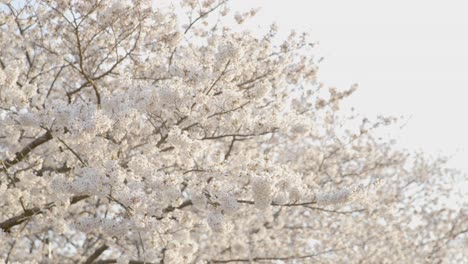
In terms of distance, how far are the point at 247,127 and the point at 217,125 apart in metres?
0.42

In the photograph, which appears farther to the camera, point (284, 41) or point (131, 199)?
point (284, 41)

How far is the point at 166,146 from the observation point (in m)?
6.86

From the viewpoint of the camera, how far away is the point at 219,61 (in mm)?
5473

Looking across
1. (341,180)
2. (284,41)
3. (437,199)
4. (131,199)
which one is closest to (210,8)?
(284,41)

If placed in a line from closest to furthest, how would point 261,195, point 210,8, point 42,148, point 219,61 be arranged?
point 261,195
point 219,61
point 210,8
point 42,148

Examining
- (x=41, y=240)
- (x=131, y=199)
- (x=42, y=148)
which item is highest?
(x=42, y=148)

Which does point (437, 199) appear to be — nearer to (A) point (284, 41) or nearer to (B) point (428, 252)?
(B) point (428, 252)

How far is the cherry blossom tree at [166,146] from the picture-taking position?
473 cm

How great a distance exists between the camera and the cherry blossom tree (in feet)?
15.5

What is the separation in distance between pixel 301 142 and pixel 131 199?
8562 mm

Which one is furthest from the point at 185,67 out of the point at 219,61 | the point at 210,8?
the point at 210,8

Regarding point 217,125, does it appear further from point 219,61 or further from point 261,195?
point 261,195

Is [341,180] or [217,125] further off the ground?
[341,180]

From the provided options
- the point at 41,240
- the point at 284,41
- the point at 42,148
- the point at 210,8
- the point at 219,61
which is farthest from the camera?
the point at 41,240
